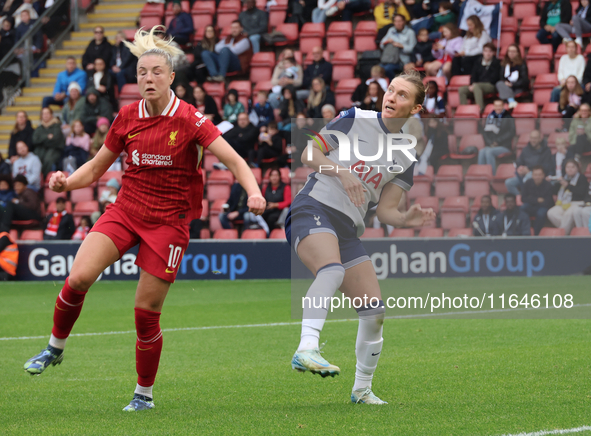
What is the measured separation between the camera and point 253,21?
17953mm

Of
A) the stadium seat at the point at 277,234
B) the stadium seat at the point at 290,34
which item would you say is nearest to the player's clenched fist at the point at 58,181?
the stadium seat at the point at 277,234

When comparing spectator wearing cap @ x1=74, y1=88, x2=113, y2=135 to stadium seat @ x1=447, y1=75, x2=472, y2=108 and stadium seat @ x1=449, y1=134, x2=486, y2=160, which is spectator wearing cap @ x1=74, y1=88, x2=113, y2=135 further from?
stadium seat @ x1=449, y1=134, x2=486, y2=160

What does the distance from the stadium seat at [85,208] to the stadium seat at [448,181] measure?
21.1 feet

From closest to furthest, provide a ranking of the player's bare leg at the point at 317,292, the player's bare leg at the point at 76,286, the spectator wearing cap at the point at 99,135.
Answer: the player's bare leg at the point at 317,292, the player's bare leg at the point at 76,286, the spectator wearing cap at the point at 99,135

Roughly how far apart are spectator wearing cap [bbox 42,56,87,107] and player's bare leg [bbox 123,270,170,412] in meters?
13.8

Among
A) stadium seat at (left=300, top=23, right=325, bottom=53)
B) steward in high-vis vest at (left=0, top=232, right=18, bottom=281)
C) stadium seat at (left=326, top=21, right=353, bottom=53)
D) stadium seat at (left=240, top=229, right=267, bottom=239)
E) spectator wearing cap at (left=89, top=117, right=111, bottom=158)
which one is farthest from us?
stadium seat at (left=300, top=23, right=325, bottom=53)

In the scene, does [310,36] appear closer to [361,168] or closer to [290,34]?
[290,34]

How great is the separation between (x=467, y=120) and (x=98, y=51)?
8.33 m

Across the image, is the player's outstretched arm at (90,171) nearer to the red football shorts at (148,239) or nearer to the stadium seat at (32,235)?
the red football shorts at (148,239)

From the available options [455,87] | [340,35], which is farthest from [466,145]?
[340,35]

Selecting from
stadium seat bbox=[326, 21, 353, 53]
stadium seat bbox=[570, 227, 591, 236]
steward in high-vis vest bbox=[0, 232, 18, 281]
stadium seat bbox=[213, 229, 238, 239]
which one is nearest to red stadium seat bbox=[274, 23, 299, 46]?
stadium seat bbox=[326, 21, 353, 53]

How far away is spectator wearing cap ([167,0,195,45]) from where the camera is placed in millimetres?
18312

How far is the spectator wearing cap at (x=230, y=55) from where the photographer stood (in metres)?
17.5

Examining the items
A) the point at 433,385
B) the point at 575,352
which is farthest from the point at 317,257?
the point at 575,352
